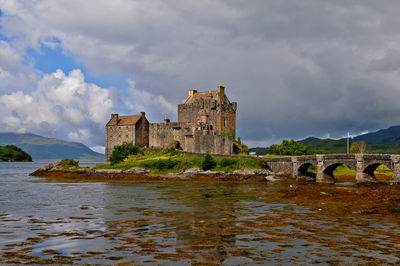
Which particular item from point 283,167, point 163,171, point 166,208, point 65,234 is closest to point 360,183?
point 283,167

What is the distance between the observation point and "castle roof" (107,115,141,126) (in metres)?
90.9

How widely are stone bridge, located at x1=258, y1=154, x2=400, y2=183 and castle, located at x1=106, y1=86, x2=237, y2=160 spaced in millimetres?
15177

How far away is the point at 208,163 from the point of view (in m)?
66.8

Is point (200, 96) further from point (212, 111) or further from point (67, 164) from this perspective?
point (67, 164)

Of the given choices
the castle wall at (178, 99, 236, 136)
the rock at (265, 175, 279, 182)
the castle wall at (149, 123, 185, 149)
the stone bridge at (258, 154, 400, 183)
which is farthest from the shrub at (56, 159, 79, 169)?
the rock at (265, 175, 279, 182)

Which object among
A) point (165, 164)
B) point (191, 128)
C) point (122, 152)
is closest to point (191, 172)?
point (165, 164)

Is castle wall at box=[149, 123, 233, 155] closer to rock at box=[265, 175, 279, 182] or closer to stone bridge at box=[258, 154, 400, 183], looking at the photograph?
stone bridge at box=[258, 154, 400, 183]

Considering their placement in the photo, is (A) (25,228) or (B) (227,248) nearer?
(B) (227,248)

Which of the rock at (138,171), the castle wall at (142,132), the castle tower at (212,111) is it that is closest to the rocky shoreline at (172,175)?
the rock at (138,171)

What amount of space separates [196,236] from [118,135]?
258 feet

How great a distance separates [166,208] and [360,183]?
122ft

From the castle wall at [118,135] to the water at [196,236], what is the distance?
208 feet

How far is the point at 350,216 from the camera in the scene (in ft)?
74.5

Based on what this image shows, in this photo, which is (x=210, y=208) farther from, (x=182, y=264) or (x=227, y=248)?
(x=182, y=264)
